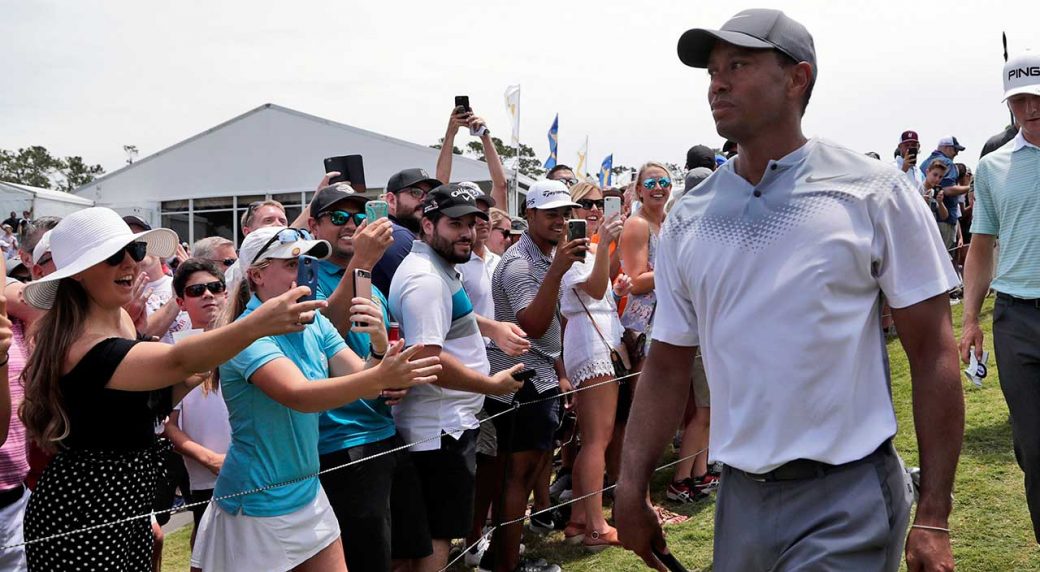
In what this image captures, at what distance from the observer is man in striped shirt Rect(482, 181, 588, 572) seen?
5.37 meters

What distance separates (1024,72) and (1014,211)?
2.31ft

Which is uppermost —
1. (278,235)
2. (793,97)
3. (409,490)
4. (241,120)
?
(241,120)

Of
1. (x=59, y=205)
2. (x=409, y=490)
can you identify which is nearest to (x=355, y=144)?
(x=59, y=205)

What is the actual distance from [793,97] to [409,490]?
2.69 meters

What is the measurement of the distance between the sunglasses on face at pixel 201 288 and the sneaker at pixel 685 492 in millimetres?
3603

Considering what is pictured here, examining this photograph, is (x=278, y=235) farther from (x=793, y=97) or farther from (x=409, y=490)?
(x=793, y=97)

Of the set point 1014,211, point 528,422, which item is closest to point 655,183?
point 528,422

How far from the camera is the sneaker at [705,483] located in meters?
6.80

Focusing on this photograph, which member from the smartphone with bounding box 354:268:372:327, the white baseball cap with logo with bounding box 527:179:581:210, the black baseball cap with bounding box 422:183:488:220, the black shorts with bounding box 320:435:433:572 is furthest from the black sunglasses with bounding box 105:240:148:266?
the white baseball cap with logo with bounding box 527:179:581:210

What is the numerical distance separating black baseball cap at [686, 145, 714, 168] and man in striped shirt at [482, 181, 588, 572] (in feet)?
7.48

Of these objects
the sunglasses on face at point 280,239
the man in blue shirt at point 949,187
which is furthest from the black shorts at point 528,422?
the man in blue shirt at point 949,187

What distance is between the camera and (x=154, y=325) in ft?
17.6

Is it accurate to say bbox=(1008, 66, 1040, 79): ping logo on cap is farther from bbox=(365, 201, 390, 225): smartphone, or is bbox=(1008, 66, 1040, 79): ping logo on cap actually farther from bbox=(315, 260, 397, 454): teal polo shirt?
bbox=(315, 260, 397, 454): teal polo shirt

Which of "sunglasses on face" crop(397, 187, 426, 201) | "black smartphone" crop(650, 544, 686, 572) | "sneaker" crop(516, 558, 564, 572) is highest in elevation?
"sunglasses on face" crop(397, 187, 426, 201)
